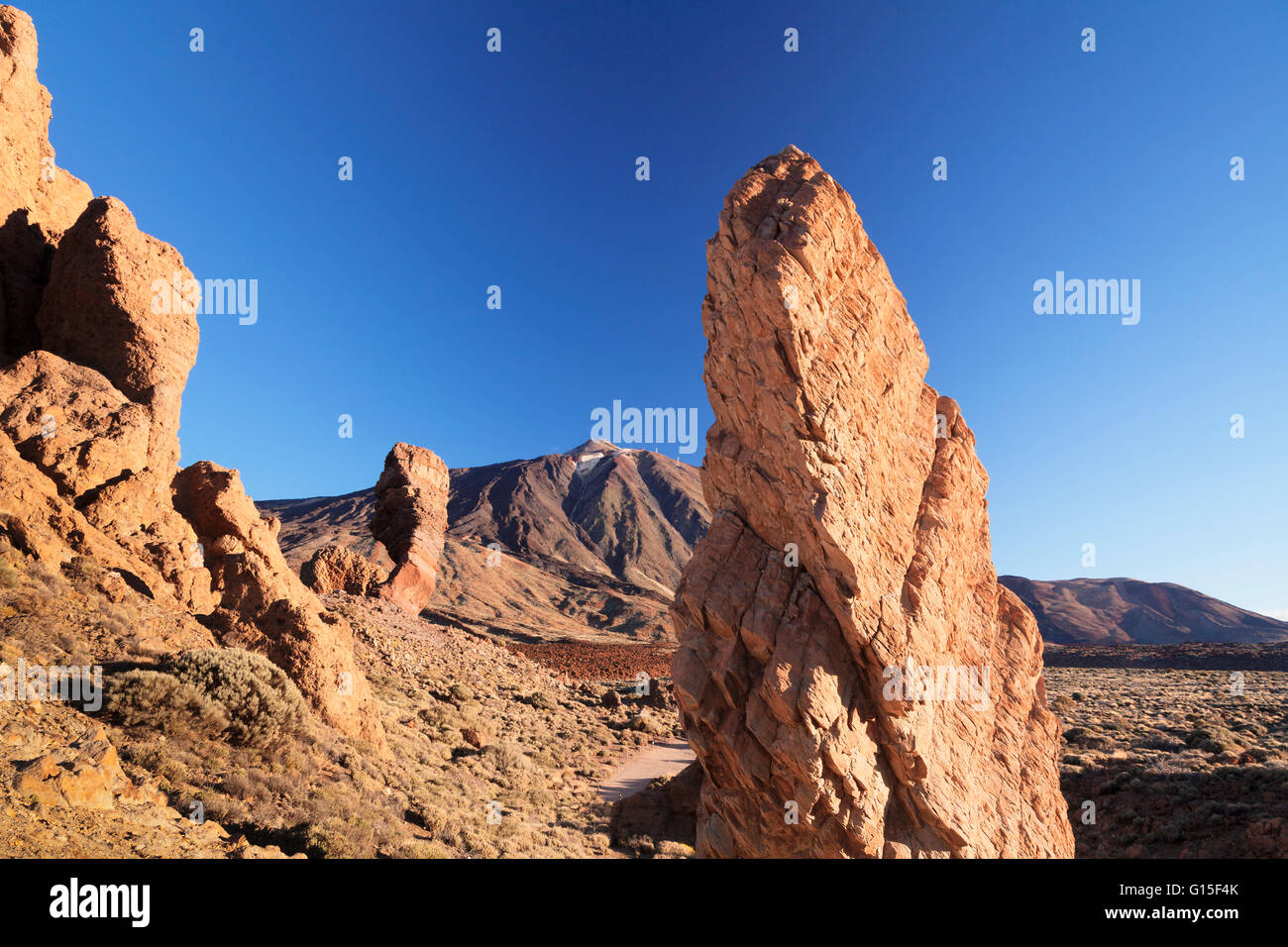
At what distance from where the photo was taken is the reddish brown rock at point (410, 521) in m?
33.2

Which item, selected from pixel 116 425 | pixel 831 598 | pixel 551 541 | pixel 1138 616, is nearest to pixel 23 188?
pixel 116 425

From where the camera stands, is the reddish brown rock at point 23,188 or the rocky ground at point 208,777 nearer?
the rocky ground at point 208,777

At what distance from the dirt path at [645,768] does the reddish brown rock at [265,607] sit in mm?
8992

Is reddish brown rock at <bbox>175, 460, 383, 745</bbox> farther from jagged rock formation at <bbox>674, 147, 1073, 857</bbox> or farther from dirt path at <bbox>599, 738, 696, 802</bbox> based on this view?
dirt path at <bbox>599, 738, 696, 802</bbox>

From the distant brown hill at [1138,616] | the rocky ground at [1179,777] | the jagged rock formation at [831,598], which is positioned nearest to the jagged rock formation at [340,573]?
the jagged rock formation at [831,598]

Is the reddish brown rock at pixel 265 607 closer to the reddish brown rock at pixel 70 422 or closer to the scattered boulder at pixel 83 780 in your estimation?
the reddish brown rock at pixel 70 422

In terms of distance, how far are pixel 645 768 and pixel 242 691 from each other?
17.1 metres

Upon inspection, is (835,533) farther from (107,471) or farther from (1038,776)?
(107,471)

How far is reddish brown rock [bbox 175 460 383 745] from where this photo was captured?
1278 cm

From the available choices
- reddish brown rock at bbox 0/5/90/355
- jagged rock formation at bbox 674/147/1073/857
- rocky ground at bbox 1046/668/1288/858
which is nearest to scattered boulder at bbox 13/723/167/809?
jagged rock formation at bbox 674/147/1073/857

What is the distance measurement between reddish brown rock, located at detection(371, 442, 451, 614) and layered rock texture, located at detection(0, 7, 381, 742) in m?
17.4

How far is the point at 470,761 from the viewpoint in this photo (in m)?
17.6

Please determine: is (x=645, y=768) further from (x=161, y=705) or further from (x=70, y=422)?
(x=70, y=422)
